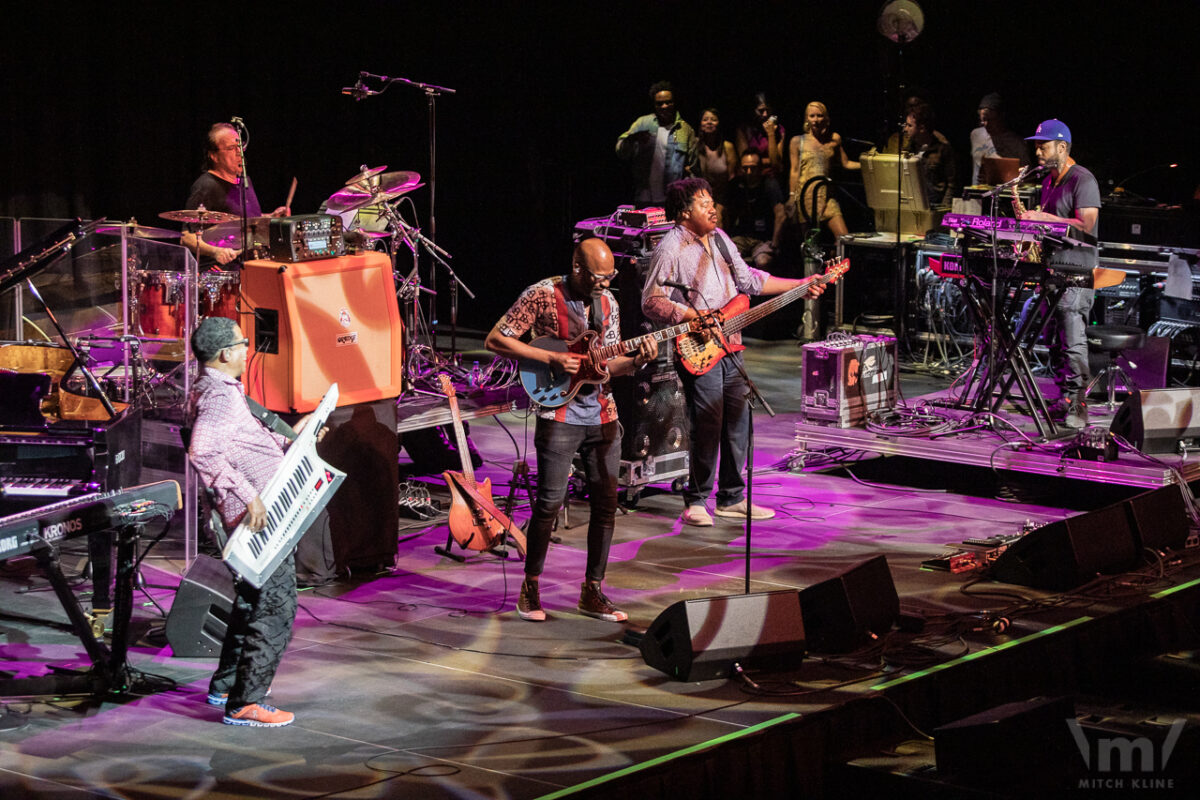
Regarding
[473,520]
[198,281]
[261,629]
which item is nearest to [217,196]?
[198,281]

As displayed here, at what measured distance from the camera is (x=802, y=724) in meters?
6.05

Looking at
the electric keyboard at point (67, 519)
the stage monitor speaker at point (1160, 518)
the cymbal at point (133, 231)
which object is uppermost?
the cymbal at point (133, 231)

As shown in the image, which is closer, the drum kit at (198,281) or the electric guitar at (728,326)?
the drum kit at (198,281)

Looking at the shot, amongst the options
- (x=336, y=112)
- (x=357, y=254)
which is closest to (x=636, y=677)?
(x=357, y=254)

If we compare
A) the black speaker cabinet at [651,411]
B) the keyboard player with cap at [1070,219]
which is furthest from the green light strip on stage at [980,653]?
the keyboard player with cap at [1070,219]

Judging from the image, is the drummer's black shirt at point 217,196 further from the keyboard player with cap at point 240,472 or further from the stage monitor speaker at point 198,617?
the keyboard player with cap at point 240,472

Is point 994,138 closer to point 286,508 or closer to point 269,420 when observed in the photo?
point 269,420

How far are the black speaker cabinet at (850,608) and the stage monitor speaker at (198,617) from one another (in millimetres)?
2738

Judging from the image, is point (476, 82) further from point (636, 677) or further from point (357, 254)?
point (636, 677)

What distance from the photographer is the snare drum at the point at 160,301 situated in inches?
332

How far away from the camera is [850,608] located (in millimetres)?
6910

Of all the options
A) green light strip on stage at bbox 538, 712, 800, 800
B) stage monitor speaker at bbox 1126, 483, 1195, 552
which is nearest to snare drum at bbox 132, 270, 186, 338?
green light strip on stage at bbox 538, 712, 800, 800

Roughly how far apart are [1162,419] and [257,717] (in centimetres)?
633

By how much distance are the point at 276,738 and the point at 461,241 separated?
521 inches
